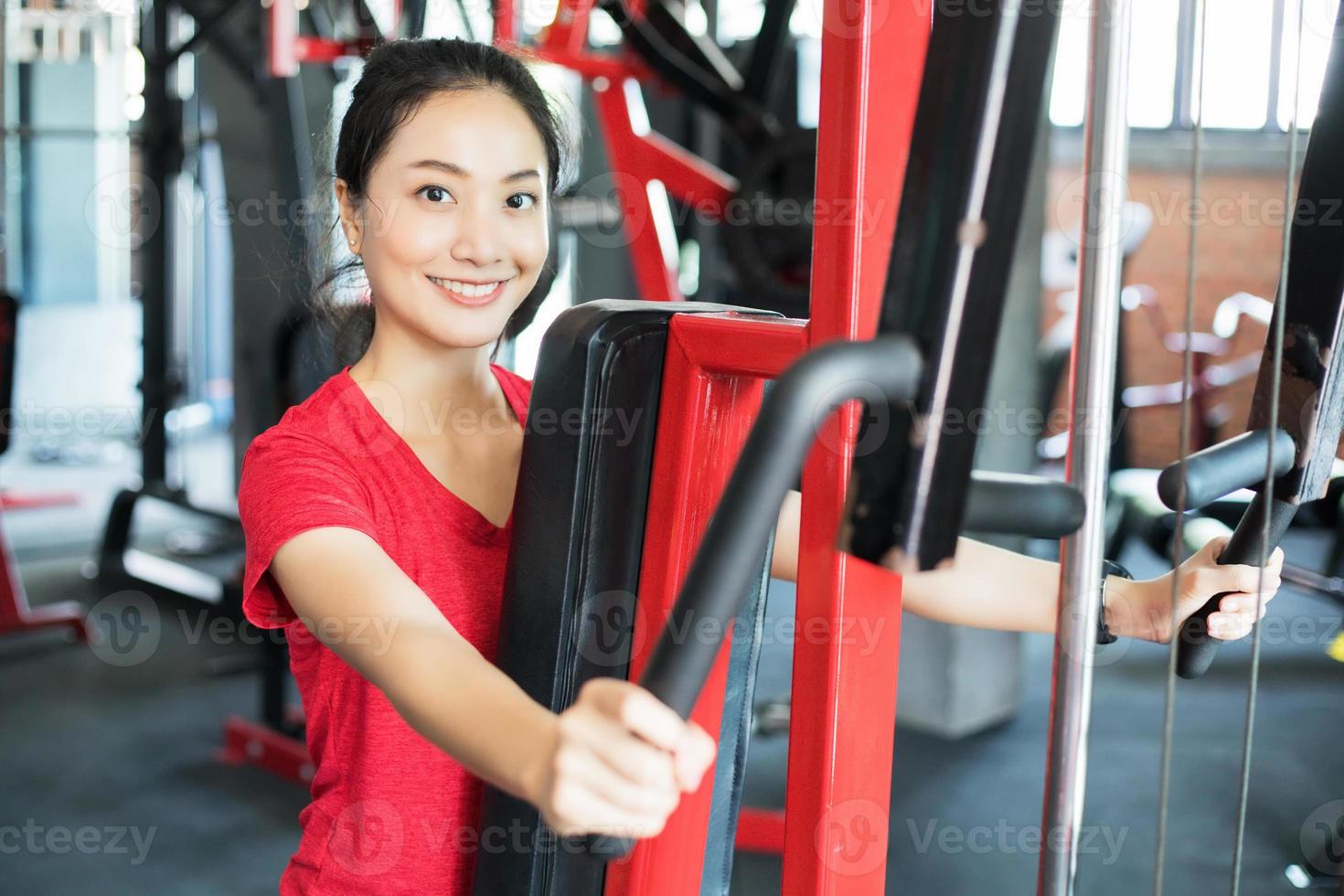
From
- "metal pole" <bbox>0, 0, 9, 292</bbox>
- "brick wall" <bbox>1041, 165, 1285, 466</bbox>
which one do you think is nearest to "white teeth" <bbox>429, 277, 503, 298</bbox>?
"brick wall" <bbox>1041, 165, 1285, 466</bbox>

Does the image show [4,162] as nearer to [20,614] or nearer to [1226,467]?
[20,614]

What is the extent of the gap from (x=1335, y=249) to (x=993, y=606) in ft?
1.30

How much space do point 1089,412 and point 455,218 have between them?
0.63 meters

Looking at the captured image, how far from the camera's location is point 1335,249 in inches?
30.4

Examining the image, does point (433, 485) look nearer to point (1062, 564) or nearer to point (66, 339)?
point (1062, 564)

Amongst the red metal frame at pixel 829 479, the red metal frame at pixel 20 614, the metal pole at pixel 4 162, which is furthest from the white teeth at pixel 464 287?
the metal pole at pixel 4 162

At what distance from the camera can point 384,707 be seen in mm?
1062

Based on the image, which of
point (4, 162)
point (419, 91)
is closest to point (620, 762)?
point (419, 91)

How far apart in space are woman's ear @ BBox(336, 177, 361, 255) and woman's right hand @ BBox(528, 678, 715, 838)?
755 millimetres

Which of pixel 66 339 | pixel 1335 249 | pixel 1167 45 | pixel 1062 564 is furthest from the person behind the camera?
pixel 66 339

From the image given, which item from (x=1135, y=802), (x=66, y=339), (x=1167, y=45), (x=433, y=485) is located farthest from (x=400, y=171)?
(x=66, y=339)

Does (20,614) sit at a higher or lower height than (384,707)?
lower

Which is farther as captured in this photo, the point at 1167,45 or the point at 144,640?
the point at 1167,45

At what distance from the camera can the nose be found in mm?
1075
